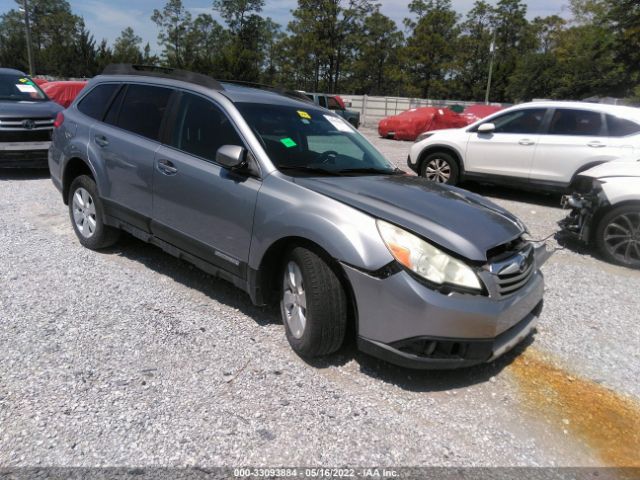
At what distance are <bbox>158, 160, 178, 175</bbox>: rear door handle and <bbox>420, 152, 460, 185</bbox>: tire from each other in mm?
6091

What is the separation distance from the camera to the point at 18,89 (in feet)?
32.1

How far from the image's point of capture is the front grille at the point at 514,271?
302cm

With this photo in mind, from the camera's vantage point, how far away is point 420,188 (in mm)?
3807

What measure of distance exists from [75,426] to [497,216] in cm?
284

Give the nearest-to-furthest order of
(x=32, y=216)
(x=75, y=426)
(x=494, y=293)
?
(x=75, y=426)
(x=494, y=293)
(x=32, y=216)

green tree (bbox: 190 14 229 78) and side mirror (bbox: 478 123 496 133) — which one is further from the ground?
green tree (bbox: 190 14 229 78)

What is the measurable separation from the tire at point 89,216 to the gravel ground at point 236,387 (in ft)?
1.54

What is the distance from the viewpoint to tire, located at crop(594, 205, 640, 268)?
18.3 feet

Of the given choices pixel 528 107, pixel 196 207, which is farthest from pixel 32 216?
pixel 528 107

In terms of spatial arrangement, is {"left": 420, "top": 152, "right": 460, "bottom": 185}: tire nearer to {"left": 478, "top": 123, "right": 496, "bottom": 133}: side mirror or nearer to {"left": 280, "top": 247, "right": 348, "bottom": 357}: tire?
{"left": 478, "top": 123, "right": 496, "bottom": 133}: side mirror

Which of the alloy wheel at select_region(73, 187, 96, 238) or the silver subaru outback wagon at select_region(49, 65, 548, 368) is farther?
the alloy wheel at select_region(73, 187, 96, 238)

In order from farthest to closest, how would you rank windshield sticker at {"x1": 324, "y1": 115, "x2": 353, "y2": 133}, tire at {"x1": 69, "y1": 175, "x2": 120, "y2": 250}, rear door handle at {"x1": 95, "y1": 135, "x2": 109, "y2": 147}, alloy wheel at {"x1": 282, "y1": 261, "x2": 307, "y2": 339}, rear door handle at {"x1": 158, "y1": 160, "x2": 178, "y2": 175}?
tire at {"x1": 69, "y1": 175, "x2": 120, "y2": 250}
rear door handle at {"x1": 95, "y1": 135, "x2": 109, "y2": 147}
windshield sticker at {"x1": 324, "y1": 115, "x2": 353, "y2": 133}
rear door handle at {"x1": 158, "y1": 160, "x2": 178, "y2": 175}
alloy wheel at {"x1": 282, "y1": 261, "x2": 307, "y2": 339}

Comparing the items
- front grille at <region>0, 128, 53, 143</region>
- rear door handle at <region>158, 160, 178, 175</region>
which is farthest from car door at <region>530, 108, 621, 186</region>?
front grille at <region>0, 128, 53, 143</region>

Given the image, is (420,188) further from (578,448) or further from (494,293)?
(578,448)
